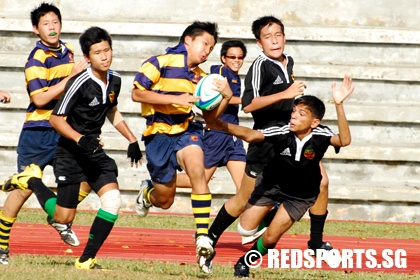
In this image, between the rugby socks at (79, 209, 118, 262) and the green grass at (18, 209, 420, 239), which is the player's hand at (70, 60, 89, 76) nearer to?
the rugby socks at (79, 209, 118, 262)

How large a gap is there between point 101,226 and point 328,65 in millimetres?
8046

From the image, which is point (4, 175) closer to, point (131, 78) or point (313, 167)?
point (131, 78)

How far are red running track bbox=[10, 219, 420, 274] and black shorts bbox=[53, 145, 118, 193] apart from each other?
127 cm

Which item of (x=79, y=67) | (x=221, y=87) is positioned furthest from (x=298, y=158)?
(x=79, y=67)

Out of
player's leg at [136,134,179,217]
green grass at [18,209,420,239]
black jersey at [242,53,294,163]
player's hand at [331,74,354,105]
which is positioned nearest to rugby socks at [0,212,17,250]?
player's leg at [136,134,179,217]

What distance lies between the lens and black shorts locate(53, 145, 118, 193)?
874cm

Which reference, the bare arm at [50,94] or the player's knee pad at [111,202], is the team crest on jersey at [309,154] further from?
the bare arm at [50,94]

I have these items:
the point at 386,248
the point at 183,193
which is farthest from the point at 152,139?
the point at 183,193

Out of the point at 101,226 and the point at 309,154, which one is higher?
the point at 309,154

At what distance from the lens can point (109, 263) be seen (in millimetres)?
9195

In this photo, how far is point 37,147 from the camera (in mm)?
9680

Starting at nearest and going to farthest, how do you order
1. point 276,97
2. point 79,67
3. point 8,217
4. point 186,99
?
point 186,99, point 79,67, point 276,97, point 8,217

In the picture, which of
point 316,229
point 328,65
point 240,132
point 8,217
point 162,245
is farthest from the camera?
point 328,65

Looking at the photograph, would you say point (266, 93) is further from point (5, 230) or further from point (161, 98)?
point (5, 230)
